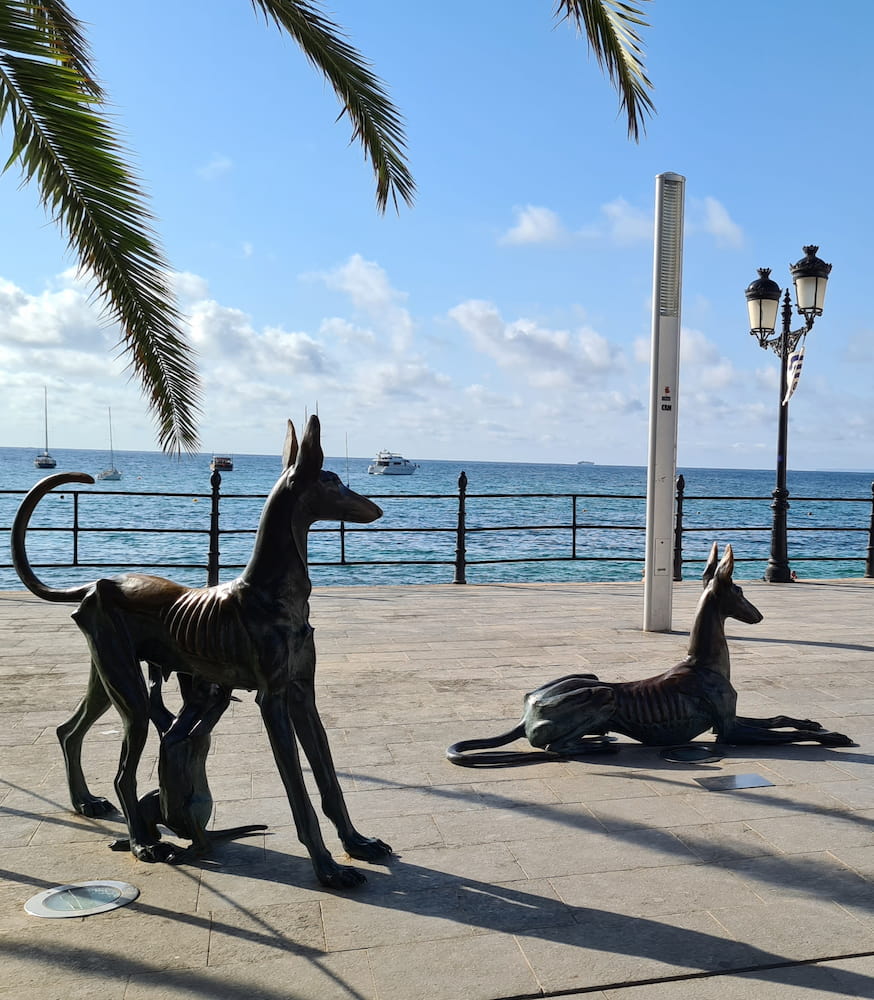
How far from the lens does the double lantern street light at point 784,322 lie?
11.9 meters

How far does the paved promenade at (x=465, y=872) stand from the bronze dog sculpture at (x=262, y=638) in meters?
0.23

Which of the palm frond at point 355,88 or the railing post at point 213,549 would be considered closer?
the palm frond at point 355,88

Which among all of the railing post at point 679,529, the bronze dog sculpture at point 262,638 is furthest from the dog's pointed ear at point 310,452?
the railing post at point 679,529

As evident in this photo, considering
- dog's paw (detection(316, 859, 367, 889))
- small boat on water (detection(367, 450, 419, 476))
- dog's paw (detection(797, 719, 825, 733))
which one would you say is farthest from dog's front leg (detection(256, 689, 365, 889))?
small boat on water (detection(367, 450, 419, 476))

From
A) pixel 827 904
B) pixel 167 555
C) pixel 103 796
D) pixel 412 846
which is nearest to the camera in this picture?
pixel 827 904

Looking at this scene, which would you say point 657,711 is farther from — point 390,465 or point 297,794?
point 390,465

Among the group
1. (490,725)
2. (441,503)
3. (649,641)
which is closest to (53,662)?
(490,725)

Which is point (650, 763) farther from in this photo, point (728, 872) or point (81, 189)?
point (81, 189)

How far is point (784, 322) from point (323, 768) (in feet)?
37.0

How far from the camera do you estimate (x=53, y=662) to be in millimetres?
6910

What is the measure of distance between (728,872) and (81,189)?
4.21 meters

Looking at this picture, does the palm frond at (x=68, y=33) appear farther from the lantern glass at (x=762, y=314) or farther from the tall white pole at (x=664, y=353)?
the lantern glass at (x=762, y=314)

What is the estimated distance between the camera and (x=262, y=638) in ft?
10.7

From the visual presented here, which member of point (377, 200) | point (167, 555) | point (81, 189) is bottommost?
point (167, 555)
